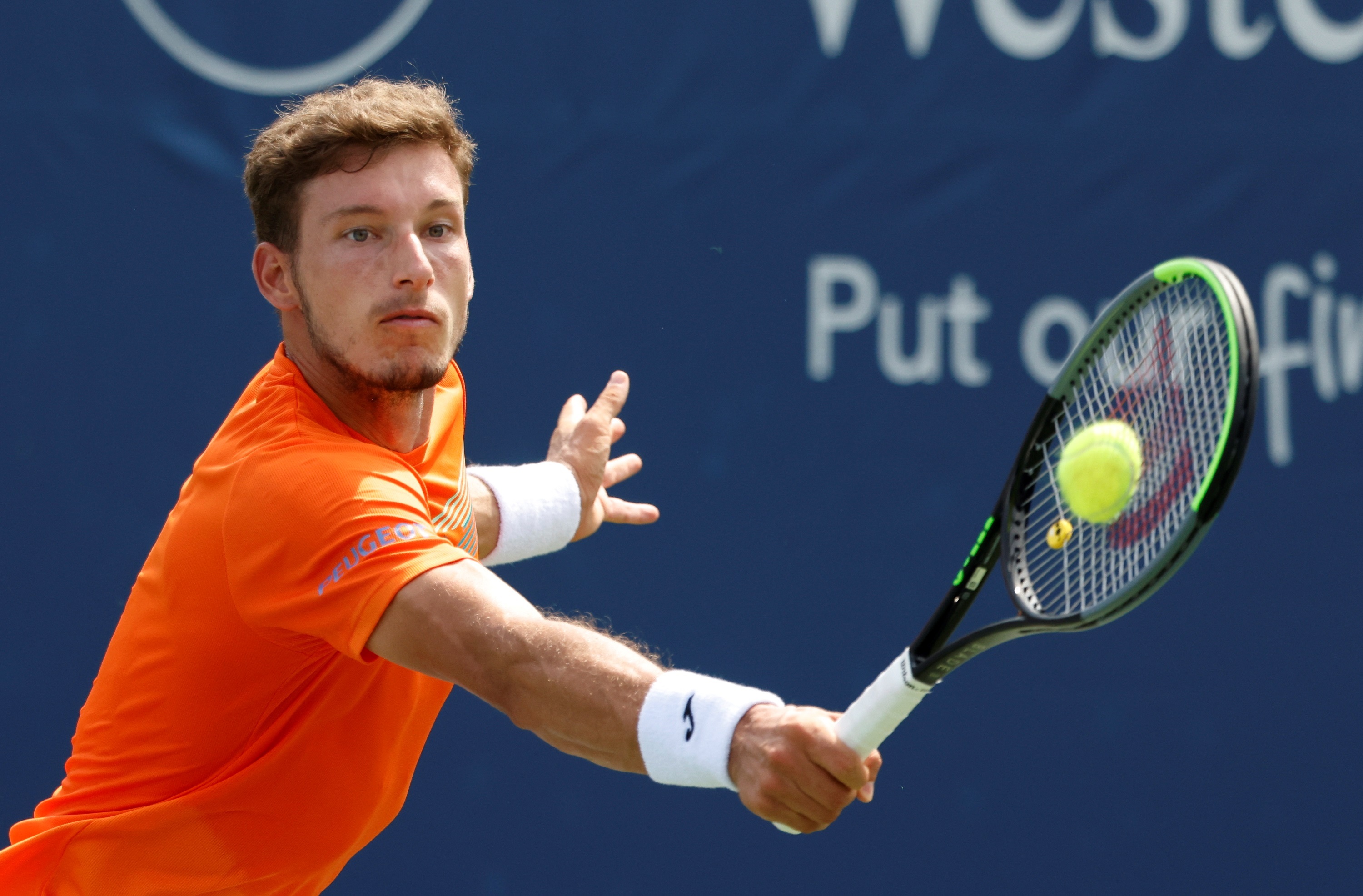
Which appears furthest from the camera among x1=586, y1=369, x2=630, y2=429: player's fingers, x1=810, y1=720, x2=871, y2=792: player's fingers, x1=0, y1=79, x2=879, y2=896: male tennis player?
x1=586, y1=369, x2=630, y2=429: player's fingers

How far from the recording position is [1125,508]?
159 centimetres

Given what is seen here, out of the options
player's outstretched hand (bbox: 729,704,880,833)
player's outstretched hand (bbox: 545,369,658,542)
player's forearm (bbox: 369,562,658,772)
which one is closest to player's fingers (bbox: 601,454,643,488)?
player's outstretched hand (bbox: 545,369,658,542)

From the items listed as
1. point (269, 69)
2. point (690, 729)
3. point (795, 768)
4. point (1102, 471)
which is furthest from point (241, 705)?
point (269, 69)

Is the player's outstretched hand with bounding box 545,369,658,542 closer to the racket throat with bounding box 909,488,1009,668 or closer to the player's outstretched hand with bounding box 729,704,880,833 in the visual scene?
the racket throat with bounding box 909,488,1009,668

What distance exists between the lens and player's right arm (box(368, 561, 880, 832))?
1.36m

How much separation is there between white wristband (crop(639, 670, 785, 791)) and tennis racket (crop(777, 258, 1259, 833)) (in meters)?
0.12

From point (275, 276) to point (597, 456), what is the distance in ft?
2.39

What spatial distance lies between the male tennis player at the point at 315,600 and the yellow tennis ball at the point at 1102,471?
0.43 metres

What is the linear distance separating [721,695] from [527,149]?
1757 mm

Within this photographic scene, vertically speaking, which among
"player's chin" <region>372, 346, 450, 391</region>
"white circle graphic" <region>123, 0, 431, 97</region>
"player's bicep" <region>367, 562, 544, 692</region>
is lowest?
"player's bicep" <region>367, 562, 544, 692</region>

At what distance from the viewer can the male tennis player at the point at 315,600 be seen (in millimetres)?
1476

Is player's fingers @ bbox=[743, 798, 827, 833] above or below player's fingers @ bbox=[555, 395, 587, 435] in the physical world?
below

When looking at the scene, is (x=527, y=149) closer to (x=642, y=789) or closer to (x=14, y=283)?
(x=14, y=283)

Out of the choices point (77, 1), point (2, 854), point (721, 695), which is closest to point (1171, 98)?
point (721, 695)
